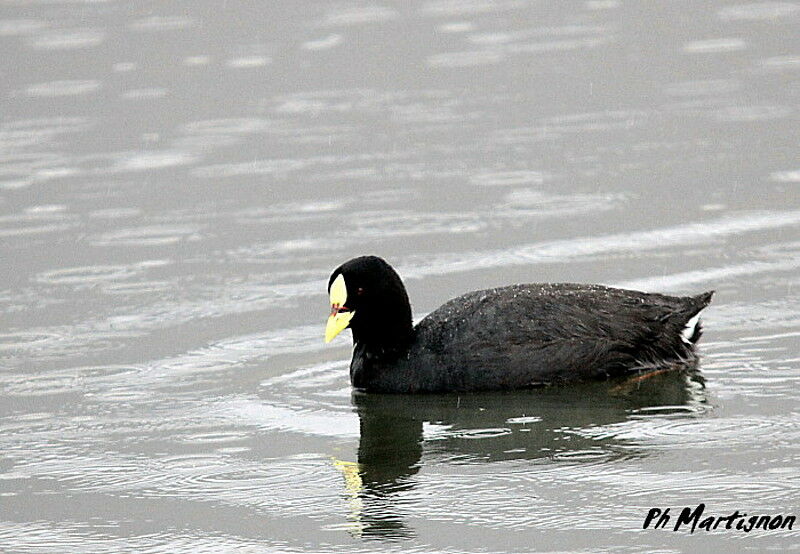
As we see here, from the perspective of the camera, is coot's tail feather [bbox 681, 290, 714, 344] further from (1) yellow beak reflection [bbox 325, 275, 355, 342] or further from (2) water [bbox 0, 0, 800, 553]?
(1) yellow beak reflection [bbox 325, 275, 355, 342]

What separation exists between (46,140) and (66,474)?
875 cm

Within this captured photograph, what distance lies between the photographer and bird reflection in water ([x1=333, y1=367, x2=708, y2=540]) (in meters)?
8.29

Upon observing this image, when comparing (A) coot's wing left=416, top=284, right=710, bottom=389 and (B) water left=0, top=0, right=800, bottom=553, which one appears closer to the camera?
(B) water left=0, top=0, right=800, bottom=553

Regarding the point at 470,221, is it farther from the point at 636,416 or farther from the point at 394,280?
the point at 636,416

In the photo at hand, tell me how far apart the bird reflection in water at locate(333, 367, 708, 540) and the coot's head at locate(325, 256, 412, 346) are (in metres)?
0.39

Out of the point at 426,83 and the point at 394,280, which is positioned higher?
the point at 426,83

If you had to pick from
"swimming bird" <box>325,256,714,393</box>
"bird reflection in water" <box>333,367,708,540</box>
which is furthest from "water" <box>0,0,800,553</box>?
"swimming bird" <box>325,256,714,393</box>

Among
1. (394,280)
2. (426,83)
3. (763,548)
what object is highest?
(426,83)

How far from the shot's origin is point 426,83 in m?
18.4

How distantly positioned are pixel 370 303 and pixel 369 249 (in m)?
2.70

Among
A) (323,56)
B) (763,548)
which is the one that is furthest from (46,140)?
(763,548)

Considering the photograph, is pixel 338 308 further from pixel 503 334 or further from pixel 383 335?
pixel 503 334

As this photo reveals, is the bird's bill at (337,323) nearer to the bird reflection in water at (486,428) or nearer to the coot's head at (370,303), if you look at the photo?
the coot's head at (370,303)
